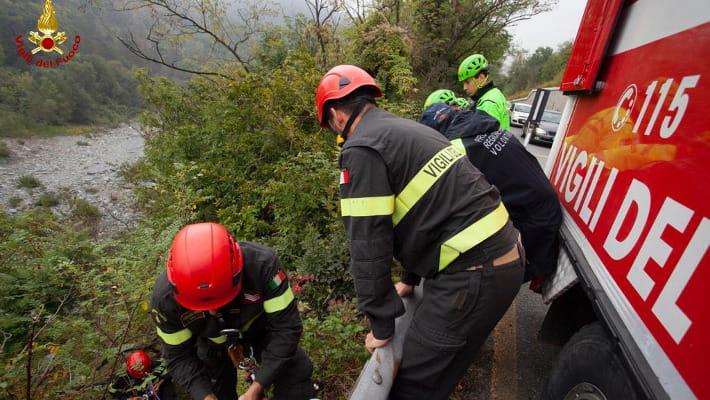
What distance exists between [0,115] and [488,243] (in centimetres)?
5851

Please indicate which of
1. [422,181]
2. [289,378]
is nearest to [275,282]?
[289,378]

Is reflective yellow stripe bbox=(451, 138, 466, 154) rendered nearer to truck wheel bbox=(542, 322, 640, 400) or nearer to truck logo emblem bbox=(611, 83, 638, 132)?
truck logo emblem bbox=(611, 83, 638, 132)

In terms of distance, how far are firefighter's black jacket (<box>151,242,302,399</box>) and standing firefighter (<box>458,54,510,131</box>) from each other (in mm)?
2826

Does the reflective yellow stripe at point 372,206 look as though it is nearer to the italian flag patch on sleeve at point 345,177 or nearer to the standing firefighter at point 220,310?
the italian flag patch on sleeve at point 345,177

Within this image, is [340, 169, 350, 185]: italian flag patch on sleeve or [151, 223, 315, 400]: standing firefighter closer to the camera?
[340, 169, 350, 185]: italian flag patch on sleeve

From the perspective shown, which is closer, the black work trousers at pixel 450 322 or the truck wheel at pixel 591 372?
the truck wheel at pixel 591 372

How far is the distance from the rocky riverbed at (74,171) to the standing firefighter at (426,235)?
52.7 feet

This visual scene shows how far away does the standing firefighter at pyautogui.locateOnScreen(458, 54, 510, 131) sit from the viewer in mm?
3598

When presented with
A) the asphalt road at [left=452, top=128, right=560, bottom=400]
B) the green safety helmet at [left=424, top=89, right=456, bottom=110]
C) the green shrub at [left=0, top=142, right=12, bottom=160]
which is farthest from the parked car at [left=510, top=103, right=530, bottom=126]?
the green shrub at [left=0, top=142, right=12, bottom=160]

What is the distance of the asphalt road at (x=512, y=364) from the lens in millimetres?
2496

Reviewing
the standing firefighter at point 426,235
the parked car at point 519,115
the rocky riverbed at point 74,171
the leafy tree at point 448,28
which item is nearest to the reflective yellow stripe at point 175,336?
the standing firefighter at point 426,235

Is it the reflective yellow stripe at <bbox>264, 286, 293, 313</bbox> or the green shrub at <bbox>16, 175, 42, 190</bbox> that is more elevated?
the reflective yellow stripe at <bbox>264, 286, 293, 313</bbox>

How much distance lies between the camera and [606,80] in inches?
82.0

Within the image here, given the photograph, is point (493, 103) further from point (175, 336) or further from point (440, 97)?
point (175, 336)
